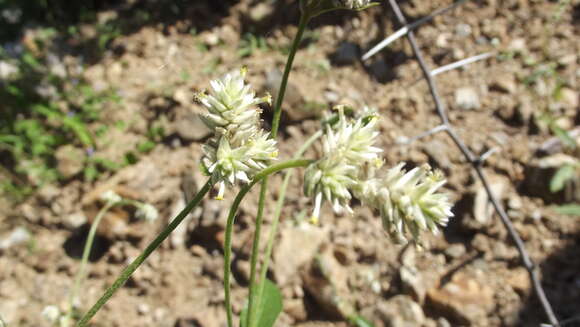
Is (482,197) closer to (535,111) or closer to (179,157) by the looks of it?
(535,111)

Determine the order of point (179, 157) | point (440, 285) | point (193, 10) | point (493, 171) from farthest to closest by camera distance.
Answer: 1. point (193, 10)
2. point (179, 157)
3. point (493, 171)
4. point (440, 285)

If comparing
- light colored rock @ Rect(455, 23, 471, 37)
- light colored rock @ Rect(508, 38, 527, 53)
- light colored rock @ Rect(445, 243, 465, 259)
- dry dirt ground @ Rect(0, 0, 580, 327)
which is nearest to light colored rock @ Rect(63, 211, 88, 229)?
dry dirt ground @ Rect(0, 0, 580, 327)

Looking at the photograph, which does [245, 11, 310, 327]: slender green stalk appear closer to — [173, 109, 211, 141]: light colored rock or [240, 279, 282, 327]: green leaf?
[240, 279, 282, 327]: green leaf

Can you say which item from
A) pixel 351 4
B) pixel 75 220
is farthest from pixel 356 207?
pixel 75 220

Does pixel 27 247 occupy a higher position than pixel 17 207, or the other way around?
pixel 17 207

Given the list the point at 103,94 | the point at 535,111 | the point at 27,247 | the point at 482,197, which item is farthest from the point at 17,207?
the point at 535,111

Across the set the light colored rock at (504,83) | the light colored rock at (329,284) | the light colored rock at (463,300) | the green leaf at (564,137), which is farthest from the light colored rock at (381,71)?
the light colored rock at (463,300)

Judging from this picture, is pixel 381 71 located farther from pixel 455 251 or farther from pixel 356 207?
pixel 455 251
